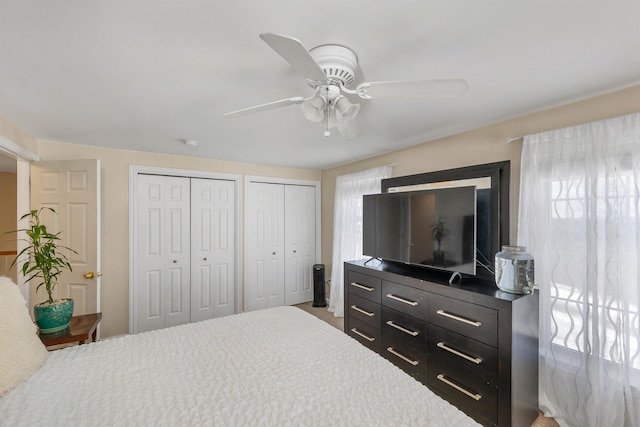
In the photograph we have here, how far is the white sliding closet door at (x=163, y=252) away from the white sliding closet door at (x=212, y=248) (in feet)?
0.33

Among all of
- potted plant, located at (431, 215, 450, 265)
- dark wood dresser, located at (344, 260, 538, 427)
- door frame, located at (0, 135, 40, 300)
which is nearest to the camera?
dark wood dresser, located at (344, 260, 538, 427)

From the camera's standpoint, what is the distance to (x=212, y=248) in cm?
383

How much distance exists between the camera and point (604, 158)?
1732 mm

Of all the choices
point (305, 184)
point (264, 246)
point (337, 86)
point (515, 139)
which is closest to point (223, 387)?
point (337, 86)

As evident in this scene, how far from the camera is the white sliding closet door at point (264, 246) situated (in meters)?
4.10

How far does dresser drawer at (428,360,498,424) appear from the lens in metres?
1.78

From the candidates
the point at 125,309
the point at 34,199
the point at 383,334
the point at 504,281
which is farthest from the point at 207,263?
the point at 504,281

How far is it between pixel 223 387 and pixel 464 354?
1.67 metres

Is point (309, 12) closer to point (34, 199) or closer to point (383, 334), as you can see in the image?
point (383, 334)

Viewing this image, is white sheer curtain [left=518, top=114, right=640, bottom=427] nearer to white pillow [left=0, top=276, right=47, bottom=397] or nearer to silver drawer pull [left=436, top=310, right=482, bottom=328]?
silver drawer pull [left=436, top=310, right=482, bottom=328]

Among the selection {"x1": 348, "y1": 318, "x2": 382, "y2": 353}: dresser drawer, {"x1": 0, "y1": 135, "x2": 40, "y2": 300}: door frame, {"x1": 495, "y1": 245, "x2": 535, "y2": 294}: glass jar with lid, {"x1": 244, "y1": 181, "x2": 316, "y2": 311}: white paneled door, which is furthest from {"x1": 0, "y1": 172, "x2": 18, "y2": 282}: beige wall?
{"x1": 495, "y1": 245, "x2": 535, "y2": 294}: glass jar with lid

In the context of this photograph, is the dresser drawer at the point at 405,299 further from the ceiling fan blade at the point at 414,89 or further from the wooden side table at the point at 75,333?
the wooden side table at the point at 75,333

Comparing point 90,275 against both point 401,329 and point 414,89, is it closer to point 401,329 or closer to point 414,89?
point 401,329

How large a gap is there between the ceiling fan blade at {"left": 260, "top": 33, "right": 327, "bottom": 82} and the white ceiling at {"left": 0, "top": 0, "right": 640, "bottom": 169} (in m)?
0.24
